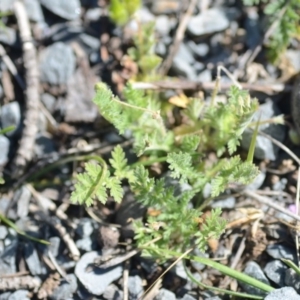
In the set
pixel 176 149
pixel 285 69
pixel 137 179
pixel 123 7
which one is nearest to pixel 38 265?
pixel 137 179

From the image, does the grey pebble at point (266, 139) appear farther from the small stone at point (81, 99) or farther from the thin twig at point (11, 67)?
the thin twig at point (11, 67)

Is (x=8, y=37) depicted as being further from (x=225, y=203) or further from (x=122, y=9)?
(x=225, y=203)

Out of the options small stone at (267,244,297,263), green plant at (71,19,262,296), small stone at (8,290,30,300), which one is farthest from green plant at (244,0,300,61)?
small stone at (8,290,30,300)

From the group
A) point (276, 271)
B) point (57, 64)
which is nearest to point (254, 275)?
point (276, 271)

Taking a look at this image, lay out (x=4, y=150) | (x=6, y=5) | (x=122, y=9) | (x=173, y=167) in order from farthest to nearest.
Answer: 1. (x=6, y=5)
2. (x=122, y=9)
3. (x=4, y=150)
4. (x=173, y=167)

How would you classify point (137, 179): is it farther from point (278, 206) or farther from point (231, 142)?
point (278, 206)

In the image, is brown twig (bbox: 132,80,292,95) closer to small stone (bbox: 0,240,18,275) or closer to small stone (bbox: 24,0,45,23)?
small stone (bbox: 24,0,45,23)

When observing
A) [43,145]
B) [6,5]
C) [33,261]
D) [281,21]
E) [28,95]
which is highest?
[6,5]
